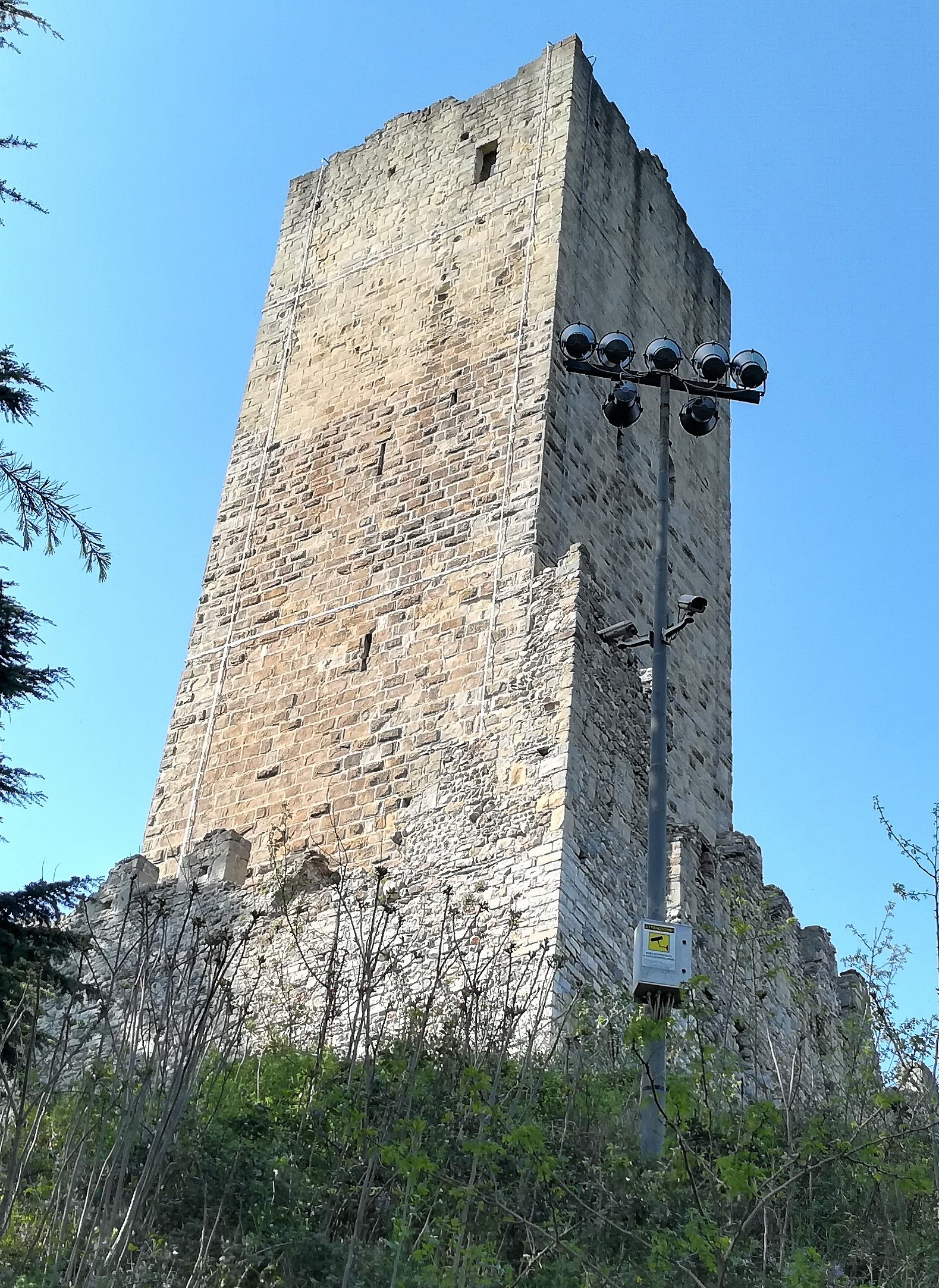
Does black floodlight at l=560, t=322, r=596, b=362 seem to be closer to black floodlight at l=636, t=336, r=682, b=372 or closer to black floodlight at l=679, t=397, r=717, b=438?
black floodlight at l=636, t=336, r=682, b=372

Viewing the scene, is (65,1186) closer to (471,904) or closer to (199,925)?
(199,925)

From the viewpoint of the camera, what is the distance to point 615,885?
35.8 ft

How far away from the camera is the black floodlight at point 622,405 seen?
8.40m

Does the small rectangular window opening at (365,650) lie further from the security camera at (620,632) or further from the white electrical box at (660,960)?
the white electrical box at (660,960)

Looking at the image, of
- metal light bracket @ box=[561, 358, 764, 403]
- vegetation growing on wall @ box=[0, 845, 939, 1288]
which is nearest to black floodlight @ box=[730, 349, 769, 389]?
metal light bracket @ box=[561, 358, 764, 403]

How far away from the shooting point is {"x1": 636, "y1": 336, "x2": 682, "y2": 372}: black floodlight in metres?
8.18

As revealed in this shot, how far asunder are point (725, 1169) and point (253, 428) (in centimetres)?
1143

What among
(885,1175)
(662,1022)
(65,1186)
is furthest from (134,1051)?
(885,1175)

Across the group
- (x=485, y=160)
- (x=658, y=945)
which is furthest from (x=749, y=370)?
(x=485, y=160)

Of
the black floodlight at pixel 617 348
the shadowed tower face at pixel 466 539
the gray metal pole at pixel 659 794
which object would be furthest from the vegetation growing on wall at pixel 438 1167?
the black floodlight at pixel 617 348

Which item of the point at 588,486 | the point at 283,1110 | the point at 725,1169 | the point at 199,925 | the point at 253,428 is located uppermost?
the point at 253,428

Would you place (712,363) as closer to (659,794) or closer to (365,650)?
(659,794)

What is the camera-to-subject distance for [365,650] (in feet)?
43.4

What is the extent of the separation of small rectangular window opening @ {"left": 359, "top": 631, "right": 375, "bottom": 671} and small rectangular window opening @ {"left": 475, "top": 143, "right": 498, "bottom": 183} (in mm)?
4999
